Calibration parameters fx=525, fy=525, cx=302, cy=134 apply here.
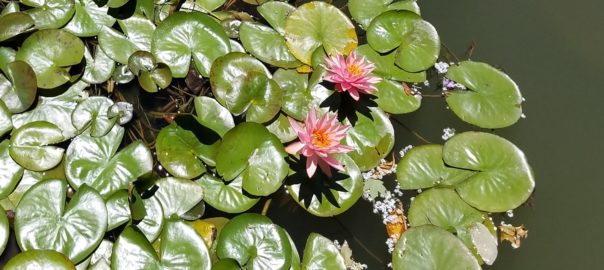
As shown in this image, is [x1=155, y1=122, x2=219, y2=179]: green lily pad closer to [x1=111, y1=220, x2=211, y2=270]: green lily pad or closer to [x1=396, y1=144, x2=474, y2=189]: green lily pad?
[x1=111, y1=220, x2=211, y2=270]: green lily pad

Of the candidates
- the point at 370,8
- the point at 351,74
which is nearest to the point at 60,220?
the point at 351,74

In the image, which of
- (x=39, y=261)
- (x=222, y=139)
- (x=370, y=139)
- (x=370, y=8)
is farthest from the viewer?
(x=370, y=8)

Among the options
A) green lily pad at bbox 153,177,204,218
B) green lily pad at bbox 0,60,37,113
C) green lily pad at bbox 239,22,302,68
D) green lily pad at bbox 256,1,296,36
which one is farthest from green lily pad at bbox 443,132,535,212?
green lily pad at bbox 0,60,37,113

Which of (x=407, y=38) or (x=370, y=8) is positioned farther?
(x=370, y=8)

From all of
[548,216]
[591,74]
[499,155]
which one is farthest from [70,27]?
[591,74]

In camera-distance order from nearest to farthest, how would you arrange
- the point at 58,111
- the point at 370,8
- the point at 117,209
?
1. the point at 117,209
2. the point at 58,111
3. the point at 370,8

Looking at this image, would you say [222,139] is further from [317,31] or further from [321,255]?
[317,31]

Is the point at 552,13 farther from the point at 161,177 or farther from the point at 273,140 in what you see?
the point at 161,177
